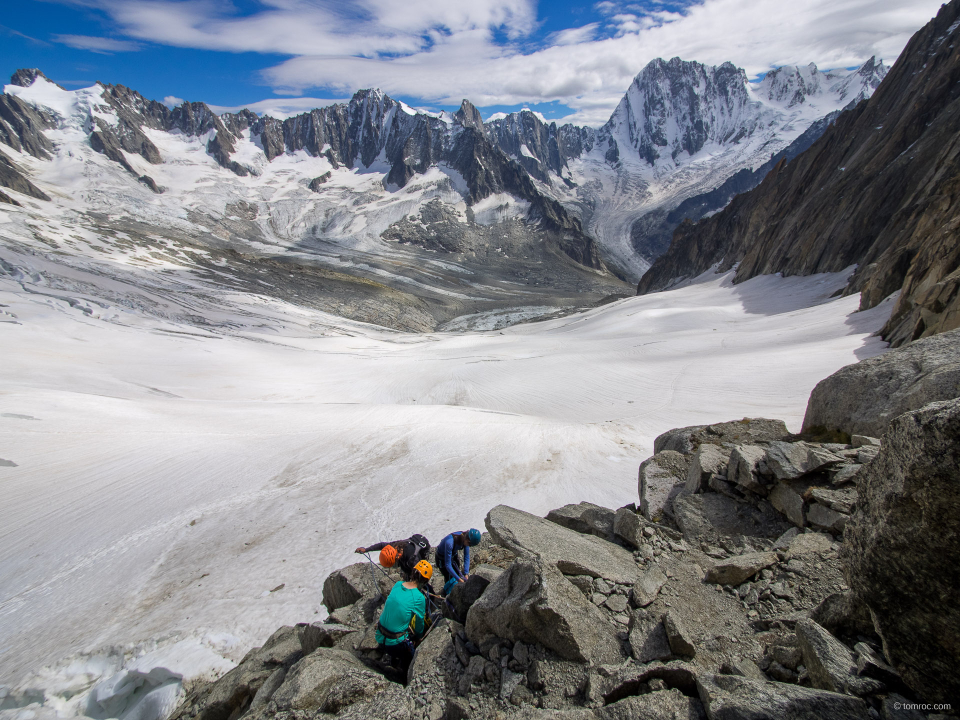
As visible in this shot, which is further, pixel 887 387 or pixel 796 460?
pixel 887 387

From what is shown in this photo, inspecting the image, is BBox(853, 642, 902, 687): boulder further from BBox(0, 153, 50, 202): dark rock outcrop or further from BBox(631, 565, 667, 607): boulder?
BBox(0, 153, 50, 202): dark rock outcrop

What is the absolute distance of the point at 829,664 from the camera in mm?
2510

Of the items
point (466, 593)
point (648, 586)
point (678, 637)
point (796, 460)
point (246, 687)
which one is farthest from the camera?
point (796, 460)

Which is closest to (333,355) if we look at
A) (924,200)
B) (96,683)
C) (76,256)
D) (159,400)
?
(159,400)

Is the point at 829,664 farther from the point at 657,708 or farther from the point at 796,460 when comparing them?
the point at 796,460

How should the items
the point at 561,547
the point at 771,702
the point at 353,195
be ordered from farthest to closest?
1. the point at 353,195
2. the point at 561,547
3. the point at 771,702

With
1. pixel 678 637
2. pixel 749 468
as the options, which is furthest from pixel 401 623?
pixel 749 468

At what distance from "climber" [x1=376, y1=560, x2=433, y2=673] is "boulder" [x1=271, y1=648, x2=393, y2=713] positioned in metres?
0.30

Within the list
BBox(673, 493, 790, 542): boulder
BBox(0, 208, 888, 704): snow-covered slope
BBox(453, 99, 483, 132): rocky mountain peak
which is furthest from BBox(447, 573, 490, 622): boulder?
BBox(453, 99, 483, 132): rocky mountain peak

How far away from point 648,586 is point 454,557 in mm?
2190

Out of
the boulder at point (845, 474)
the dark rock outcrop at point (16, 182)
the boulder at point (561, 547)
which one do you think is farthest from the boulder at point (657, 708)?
the dark rock outcrop at point (16, 182)

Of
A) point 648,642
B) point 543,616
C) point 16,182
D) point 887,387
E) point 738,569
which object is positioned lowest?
point 648,642

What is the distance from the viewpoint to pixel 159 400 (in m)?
16.5

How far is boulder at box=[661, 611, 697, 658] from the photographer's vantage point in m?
3.25
